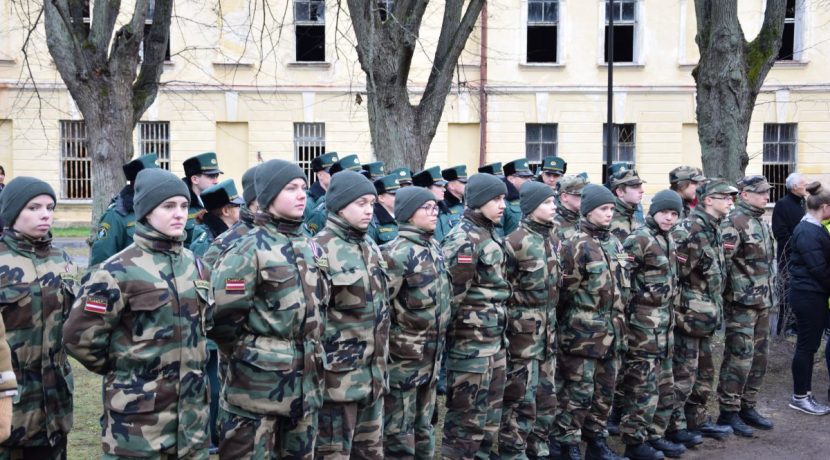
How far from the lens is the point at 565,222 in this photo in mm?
7855

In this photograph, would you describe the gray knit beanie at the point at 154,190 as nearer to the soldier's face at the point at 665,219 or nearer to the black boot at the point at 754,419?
the soldier's face at the point at 665,219

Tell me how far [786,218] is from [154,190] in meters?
9.39

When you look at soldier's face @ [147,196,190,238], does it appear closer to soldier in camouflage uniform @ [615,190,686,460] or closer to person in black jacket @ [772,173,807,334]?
soldier in camouflage uniform @ [615,190,686,460]

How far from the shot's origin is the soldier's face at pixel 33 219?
5012 mm

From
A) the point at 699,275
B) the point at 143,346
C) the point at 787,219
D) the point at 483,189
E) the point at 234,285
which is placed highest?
the point at 483,189

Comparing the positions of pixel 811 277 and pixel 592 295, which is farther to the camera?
pixel 811 277

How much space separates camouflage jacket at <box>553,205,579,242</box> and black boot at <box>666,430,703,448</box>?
78.0 inches

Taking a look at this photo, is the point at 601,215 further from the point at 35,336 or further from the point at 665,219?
the point at 35,336

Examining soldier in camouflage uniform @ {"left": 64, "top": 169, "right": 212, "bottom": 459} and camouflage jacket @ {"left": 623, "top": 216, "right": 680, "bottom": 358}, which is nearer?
soldier in camouflage uniform @ {"left": 64, "top": 169, "right": 212, "bottom": 459}

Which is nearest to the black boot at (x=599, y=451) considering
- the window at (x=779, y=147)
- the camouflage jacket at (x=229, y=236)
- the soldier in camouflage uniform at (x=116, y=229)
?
the camouflage jacket at (x=229, y=236)

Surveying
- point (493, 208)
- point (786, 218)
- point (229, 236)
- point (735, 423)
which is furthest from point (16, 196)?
point (786, 218)

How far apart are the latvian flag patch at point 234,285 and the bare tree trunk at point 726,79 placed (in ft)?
25.7

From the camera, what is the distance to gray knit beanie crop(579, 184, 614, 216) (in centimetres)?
717

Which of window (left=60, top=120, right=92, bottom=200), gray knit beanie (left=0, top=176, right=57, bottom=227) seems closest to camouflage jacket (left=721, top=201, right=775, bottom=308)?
gray knit beanie (left=0, top=176, right=57, bottom=227)
